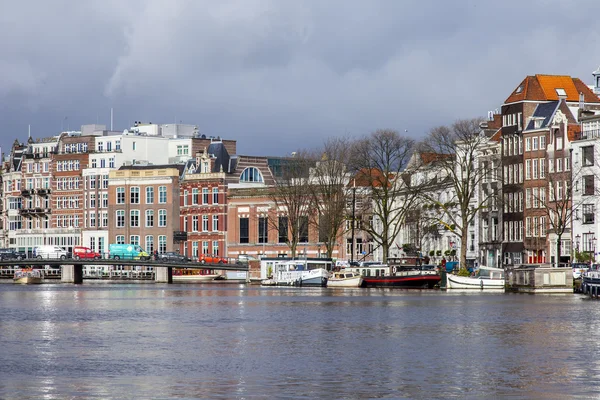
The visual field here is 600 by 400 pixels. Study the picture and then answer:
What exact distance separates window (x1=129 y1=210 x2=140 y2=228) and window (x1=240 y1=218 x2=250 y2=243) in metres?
18.0

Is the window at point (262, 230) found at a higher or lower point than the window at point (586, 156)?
lower

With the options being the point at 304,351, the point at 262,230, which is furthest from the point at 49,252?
the point at 304,351

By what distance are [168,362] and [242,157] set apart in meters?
133

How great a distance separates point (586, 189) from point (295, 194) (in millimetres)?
36518

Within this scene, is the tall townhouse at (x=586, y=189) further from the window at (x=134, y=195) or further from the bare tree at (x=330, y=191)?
the window at (x=134, y=195)

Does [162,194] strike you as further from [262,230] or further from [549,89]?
[549,89]

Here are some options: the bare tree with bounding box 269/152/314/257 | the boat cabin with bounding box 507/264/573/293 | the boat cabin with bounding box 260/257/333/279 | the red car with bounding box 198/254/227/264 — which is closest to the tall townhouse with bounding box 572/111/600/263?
the boat cabin with bounding box 507/264/573/293

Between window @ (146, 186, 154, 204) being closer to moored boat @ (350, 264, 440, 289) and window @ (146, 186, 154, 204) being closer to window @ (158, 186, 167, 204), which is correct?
window @ (158, 186, 167, 204)

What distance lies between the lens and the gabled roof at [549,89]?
138500mm

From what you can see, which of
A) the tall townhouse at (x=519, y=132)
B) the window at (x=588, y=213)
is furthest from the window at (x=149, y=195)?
the window at (x=588, y=213)

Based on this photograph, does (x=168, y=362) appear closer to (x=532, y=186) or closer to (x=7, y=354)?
(x=7, y=354)

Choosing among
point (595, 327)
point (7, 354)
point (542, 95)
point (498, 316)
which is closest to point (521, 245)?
point (542, 95)

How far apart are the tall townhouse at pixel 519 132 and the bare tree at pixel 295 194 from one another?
74.9 feet

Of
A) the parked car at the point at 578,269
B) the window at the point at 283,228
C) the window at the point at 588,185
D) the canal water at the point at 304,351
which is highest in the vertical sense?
the window at the point at 588,185
